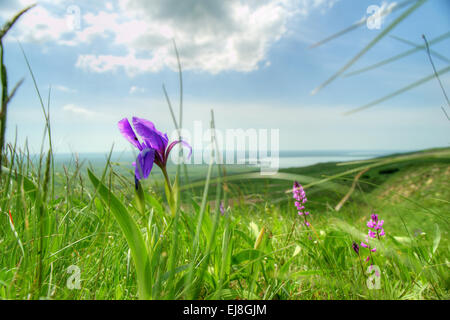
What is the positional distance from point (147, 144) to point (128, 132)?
12 centimetres

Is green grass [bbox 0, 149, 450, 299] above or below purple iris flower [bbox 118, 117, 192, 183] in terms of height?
below

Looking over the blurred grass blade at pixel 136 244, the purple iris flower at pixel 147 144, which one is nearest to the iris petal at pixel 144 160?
the purple iris flower at pixel 147 144

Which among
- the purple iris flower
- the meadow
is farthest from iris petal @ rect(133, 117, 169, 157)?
the meadow

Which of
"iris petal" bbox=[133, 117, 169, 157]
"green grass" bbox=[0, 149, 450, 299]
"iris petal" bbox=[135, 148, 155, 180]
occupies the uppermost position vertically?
"iris petal" bbox=[133, 117, 169, 157]

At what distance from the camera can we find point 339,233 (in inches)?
79.6

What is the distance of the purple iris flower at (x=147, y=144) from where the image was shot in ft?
4.50

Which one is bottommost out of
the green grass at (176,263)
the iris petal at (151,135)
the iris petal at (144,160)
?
the green grass at (176,263)

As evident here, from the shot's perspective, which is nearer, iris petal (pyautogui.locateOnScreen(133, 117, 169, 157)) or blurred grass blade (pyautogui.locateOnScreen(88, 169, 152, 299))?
blurred grass blade (pyautogui.locateOnScreen(88, 169, 152, 299))

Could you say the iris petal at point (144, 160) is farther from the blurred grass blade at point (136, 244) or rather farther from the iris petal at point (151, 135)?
the blurred grass blade at point (136, 244)

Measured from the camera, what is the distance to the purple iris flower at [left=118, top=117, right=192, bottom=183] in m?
1.37

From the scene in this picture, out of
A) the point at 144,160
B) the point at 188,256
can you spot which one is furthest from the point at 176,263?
the point at 144,160

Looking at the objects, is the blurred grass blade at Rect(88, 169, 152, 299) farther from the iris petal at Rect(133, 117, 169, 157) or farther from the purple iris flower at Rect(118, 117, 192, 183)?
the iris petal at Rect(133, 117, 169, 157)
